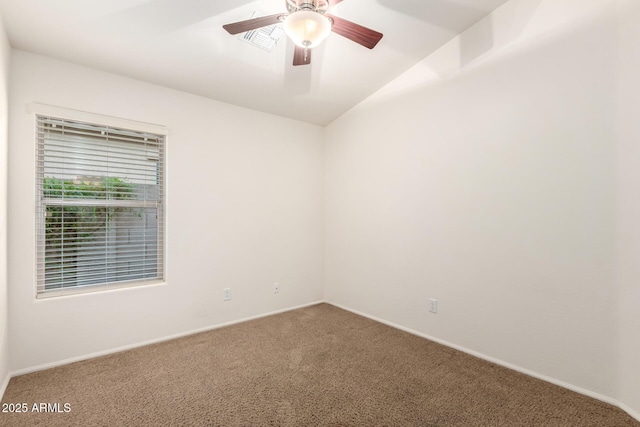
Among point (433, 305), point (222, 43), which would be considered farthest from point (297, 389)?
point (222, 43)

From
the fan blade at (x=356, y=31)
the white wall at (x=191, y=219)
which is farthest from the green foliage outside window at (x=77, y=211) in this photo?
the fan blade at (x=356, y=31)

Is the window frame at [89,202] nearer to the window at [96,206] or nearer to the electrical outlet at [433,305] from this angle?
the window at [96,206]

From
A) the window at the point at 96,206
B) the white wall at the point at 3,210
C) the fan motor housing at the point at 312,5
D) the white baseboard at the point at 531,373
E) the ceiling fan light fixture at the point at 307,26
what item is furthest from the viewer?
the window at the point at 96,206

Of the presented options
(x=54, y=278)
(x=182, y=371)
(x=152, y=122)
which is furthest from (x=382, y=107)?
(x=54, y=278)

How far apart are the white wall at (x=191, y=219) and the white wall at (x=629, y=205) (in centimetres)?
297

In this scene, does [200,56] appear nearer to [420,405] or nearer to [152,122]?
[152,122]

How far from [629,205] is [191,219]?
344 cm

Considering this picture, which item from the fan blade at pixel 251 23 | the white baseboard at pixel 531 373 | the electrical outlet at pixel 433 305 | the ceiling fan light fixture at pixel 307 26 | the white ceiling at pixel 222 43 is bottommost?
the white baseboard at pixel 531 373

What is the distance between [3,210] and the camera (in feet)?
6.90

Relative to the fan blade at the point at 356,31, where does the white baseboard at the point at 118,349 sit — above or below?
below

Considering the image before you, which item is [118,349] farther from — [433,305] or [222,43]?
[433,305]

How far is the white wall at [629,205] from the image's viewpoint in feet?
5.90

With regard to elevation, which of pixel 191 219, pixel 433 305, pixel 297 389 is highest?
pixel 191 219

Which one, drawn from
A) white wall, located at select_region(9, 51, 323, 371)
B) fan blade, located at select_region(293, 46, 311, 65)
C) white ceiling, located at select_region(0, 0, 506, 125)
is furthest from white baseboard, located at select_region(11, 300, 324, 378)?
fan blade, located at select_region(293, 46, 311, 65)
